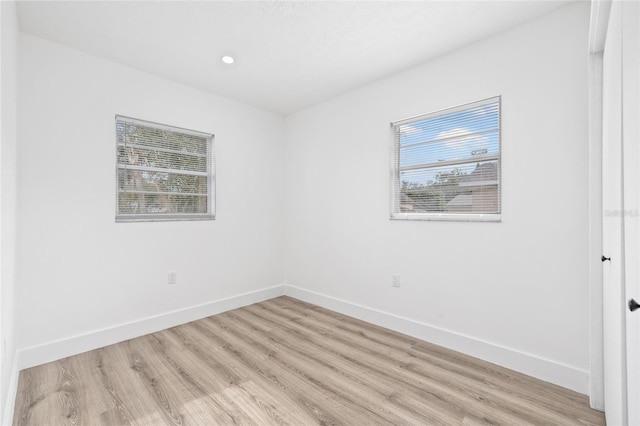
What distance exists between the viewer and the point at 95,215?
2.64 m

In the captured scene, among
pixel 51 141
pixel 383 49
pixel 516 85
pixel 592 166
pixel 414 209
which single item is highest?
pixel 383 49

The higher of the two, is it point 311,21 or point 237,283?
point 311,21

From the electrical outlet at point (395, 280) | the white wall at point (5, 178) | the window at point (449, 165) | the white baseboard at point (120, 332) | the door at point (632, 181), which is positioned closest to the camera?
the door at point (632, 181)

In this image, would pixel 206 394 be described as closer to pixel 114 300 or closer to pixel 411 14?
pixel 114 300

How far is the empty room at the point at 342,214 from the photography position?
5.84 feet

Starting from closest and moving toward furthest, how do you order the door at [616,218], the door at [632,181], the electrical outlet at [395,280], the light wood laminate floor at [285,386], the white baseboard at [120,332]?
the door at [632,181]
the door at [616,218]
the light wood laminate floor at [285,386]
the white baseboard at [120,332]
the electrical outlet at [395,280]

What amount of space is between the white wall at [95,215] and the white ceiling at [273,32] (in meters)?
0.29

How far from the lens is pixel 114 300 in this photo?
2.74m

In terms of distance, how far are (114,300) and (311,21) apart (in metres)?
2.96

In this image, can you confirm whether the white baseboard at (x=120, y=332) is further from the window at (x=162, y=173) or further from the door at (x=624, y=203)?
the door at (x=624, y=203)

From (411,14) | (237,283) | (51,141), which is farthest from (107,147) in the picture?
(411,14)

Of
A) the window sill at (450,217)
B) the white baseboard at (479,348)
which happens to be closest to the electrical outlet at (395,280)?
the white baseboard at (479,348)

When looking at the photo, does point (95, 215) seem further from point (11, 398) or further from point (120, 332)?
point (11, 398)

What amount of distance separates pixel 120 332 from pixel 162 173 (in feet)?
5.23
